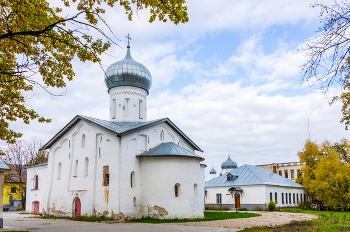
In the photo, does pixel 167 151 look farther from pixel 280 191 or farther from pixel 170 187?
pixel 280 191

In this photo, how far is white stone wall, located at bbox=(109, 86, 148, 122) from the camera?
77.4 ft

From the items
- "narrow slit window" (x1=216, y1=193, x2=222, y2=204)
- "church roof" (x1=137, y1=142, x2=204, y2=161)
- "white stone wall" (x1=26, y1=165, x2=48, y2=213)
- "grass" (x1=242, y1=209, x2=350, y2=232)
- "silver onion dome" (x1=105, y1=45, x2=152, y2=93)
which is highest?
"silver onion dome" (x1=105, y1=45, x2=152, y2=93)

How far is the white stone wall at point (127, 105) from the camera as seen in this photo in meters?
23.6

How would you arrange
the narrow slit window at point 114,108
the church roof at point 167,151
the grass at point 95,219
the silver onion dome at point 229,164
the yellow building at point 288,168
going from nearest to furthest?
1. the grass at point 95,219
2. the church roof at point 167,151
3. the narrow slit window at point 114,108
4. the yellow building at point 288,168
5. the silver onion dome at point 229,164

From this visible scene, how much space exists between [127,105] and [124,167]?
622cm

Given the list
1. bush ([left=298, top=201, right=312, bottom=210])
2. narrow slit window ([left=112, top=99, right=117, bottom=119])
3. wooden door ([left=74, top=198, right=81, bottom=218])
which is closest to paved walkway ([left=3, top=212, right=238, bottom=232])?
wooden door ([left=74, top=198, right=81, bottom=218])

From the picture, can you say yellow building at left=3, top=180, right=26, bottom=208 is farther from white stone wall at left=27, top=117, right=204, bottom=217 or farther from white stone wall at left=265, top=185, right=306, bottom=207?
white stone wall at left=265, top=185, right=306, bottom=207

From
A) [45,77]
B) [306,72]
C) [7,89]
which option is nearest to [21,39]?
[45,77]

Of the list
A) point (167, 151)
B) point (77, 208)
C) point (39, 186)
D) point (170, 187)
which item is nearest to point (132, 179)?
point (170, 187)

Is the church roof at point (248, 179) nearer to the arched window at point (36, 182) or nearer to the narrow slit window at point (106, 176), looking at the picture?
the narrow slit window at point (106, 176)

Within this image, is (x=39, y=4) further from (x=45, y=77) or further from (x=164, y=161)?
(x=164, y=161)

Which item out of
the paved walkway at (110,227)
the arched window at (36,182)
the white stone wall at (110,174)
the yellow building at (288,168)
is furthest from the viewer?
the yellow building at (288,168)

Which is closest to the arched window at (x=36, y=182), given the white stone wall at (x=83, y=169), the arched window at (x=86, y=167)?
the white stone wall at (x=83, y=169)

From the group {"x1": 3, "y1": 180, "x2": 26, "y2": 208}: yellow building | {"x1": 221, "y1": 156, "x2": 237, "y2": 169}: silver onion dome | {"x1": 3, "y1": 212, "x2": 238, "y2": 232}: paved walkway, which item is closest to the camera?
{"x1": 3, "y1": 212, "x2": 238, "y2": 232}: paved walkway
